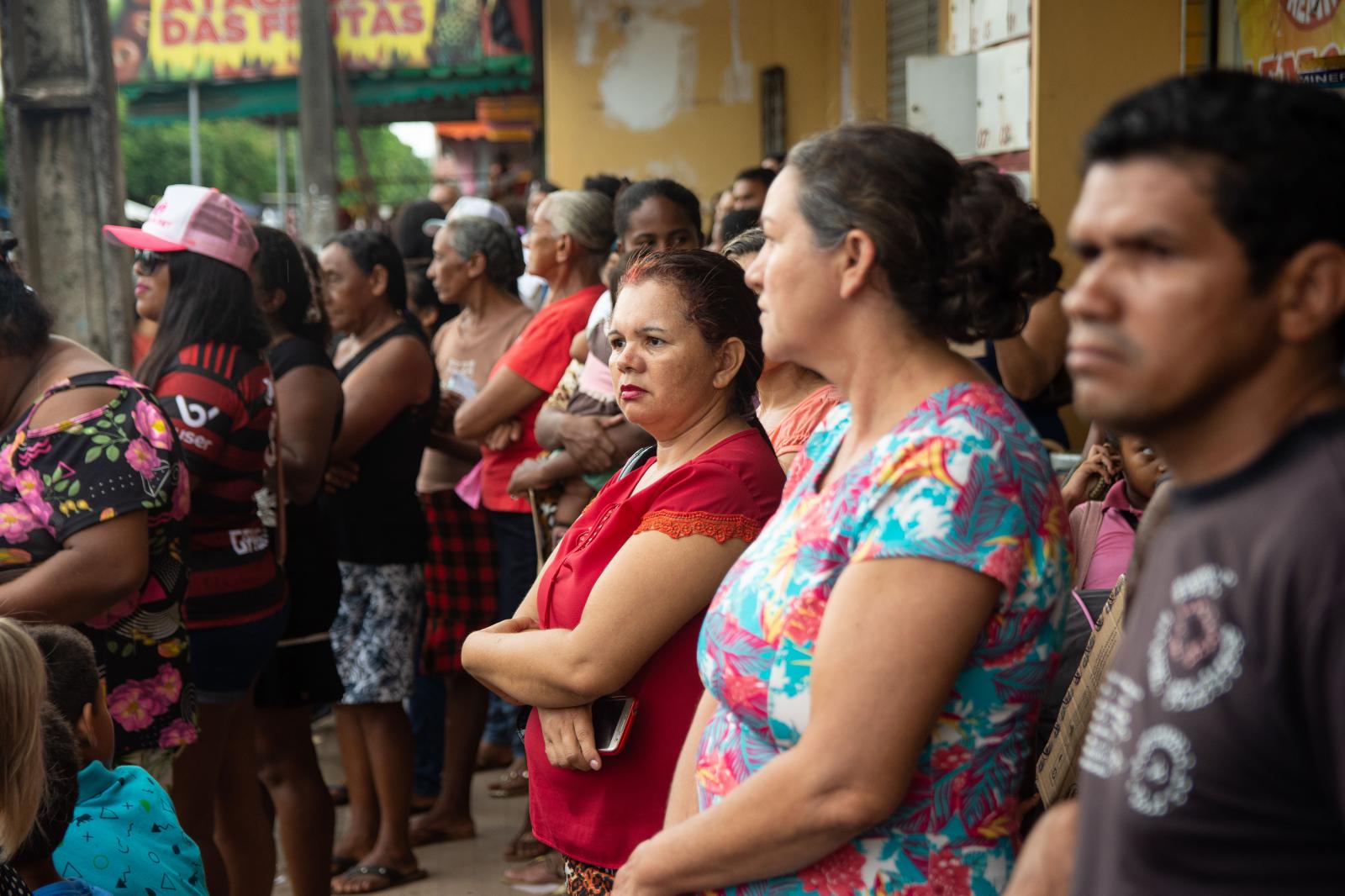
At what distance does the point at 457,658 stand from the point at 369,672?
60cm

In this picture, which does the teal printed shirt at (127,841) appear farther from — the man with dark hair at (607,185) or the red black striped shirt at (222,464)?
the man with dark hair at (607,185)

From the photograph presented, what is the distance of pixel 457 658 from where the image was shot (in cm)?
531

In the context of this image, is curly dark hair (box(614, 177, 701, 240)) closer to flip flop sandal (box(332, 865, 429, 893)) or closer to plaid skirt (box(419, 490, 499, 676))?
plaid skirt (box(419, 490, 499, 676))

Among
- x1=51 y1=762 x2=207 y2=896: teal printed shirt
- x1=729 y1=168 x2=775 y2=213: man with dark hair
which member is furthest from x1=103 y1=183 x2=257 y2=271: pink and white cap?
x1=729 y1=168 x2=775 y2=213: man with dark hair

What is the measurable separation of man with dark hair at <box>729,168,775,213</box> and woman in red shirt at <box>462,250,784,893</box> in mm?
3593

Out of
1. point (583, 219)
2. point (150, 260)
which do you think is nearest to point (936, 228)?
point (150, 260)

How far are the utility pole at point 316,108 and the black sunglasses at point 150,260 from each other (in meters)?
9.45

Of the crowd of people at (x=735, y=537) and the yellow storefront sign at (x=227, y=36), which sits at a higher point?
the yellow storefront sign at (x=227, y=36)

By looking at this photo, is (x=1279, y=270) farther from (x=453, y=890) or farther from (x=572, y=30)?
(x=572, y=30)

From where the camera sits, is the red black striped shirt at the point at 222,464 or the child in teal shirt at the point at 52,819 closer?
the child in teal shirt at the point at 52,819

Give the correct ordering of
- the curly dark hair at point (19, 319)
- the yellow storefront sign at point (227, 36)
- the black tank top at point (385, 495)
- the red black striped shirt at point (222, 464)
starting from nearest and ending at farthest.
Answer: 1. the curly dark hair at point (19, 319)
2. the red black striped shirt at point (222, 464)
3. the black tank top at point (385, 495)
4. the yellow storefront sign at point (227, 36)

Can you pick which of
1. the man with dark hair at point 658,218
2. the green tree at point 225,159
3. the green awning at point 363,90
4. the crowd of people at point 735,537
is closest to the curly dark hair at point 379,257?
the crowd of people at point 735,537

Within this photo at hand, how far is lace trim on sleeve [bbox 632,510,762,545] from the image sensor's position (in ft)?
7.67

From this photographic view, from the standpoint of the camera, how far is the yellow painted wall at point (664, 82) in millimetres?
11680
